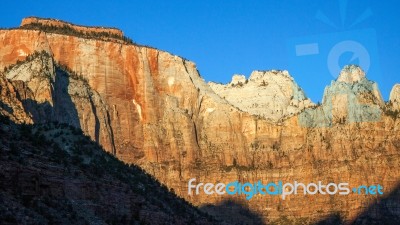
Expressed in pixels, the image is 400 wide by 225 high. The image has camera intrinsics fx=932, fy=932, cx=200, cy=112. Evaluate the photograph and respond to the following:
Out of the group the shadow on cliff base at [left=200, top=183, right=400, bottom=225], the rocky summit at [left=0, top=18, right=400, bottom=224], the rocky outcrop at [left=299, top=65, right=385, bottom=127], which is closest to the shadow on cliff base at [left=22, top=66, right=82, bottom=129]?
the rocky summit at [left=0, top=18, right=400, bottom=224]

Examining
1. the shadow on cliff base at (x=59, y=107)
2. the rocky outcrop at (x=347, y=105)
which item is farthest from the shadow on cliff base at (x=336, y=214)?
the shadow on cliff base at (x=59, y=107)

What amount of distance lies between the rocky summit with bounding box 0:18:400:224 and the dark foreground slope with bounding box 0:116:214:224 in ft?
214

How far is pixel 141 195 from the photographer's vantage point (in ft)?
268

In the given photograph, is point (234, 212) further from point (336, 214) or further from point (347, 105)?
point (347, 105)

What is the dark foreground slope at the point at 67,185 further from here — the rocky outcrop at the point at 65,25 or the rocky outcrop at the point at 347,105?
the rocky outcrop at the point at 347,105

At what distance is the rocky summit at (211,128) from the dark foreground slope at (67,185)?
65114 mm

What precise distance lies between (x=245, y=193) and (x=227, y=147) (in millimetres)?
10795

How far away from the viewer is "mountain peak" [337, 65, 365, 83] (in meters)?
195

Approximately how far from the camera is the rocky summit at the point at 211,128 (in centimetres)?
16188

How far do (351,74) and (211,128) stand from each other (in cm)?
3403

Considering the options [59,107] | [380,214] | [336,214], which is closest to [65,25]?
[59,107]

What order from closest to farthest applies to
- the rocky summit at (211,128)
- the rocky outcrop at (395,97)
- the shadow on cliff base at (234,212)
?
the rocky summit at (211,128), the shadow on cliff base at (234,212), the rocky outcrop at (395,97)

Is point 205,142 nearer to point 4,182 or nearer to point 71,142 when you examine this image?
point 71,142

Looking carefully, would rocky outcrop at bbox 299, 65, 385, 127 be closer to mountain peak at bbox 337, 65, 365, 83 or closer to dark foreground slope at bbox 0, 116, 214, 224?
mountain peak at bbox 337, 65, 365, 83
